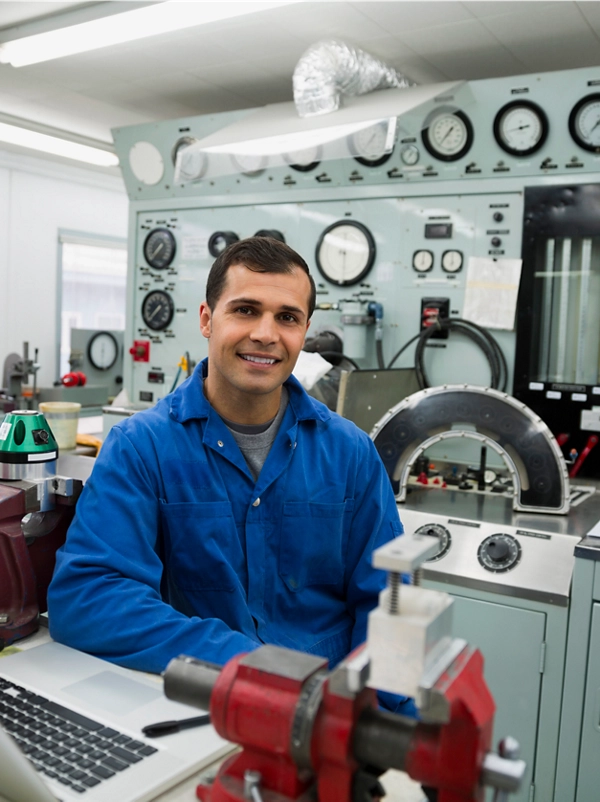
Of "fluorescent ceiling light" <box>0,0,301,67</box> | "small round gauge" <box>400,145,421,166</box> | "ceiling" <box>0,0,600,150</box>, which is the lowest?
"small round gauge" <box>400,145,421,166</box>

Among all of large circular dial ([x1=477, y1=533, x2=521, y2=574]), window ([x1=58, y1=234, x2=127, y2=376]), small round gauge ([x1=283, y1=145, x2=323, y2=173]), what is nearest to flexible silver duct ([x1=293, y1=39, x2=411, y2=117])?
small round gauge ([x1=283, y1=145, x2=323, y2=173])

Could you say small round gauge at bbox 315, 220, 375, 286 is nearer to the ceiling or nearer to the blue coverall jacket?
the ceiling

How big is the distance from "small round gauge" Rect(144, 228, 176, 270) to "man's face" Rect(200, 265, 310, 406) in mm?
2936

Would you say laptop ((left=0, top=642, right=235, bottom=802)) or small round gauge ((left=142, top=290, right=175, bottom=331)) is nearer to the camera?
laptop ((left=0, top=642, right=235, bottom=802))

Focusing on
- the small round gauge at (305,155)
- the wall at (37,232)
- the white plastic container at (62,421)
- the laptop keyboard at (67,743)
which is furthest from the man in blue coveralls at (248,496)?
the wall at (37,232)

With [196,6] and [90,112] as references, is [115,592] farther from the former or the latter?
[90,112]

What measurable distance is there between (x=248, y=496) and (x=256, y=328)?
1.15 ft

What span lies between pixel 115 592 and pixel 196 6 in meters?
2.65

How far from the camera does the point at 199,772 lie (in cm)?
100

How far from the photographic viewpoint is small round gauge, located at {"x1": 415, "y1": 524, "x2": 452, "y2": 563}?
2424mm

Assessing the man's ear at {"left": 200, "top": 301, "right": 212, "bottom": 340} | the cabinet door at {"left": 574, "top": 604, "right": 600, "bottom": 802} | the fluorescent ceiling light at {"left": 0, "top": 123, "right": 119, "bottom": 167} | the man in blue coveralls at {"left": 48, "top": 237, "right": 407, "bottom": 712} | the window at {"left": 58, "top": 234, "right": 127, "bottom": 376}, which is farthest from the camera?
the window at {"left": 58, "top": 234, "right": 127, "bottom": 376}

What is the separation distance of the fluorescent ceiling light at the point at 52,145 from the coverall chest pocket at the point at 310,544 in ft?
15.3

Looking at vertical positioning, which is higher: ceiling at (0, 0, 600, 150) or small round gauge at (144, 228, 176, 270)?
ceiling at (0, 0, 600, 150)

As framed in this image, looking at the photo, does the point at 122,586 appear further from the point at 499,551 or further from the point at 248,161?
the point at 248,161
